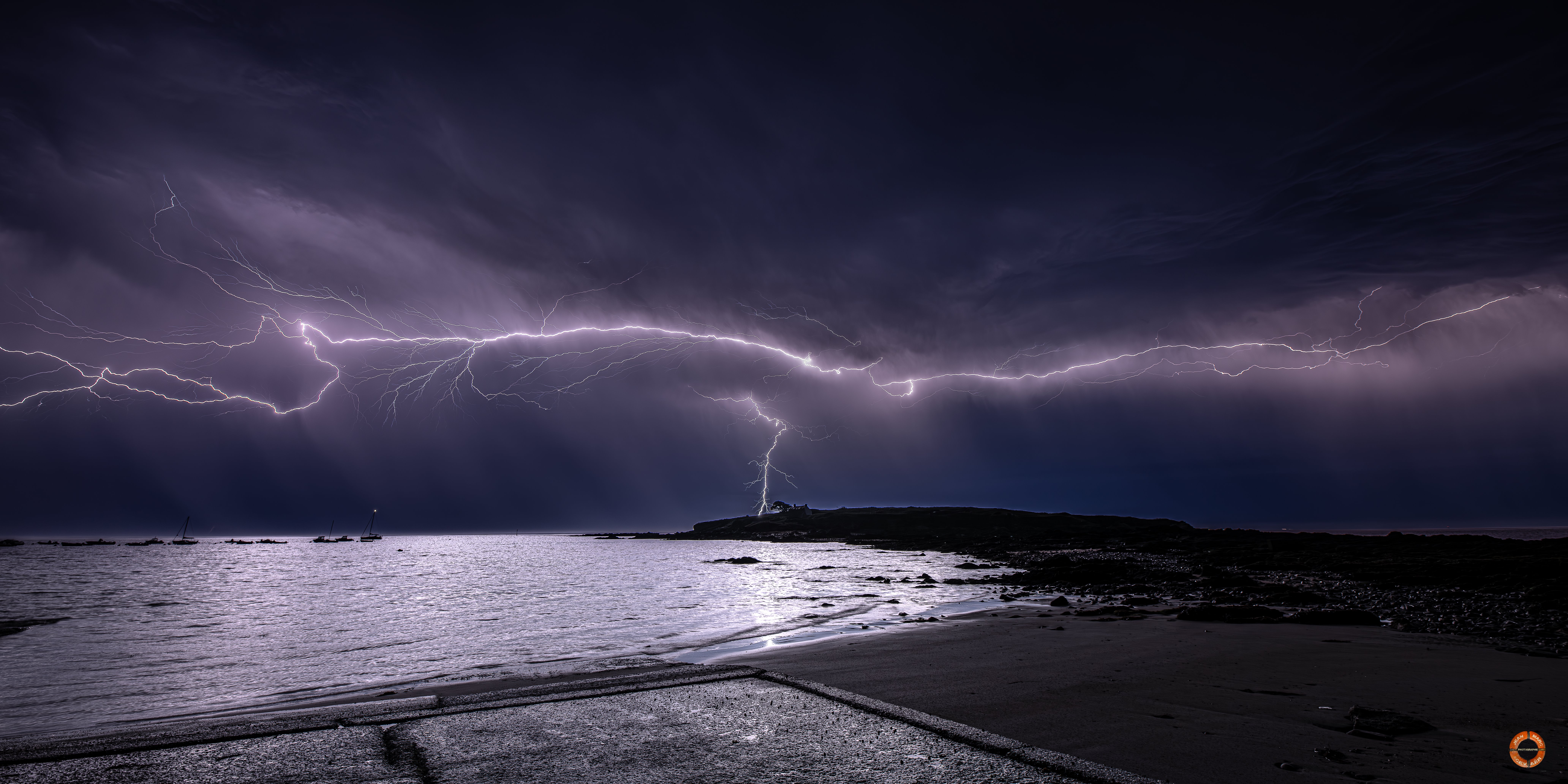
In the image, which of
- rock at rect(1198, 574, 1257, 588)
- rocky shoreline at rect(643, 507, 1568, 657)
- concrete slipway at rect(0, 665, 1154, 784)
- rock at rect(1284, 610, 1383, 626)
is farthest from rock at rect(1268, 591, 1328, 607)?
concrete slipway at rect(0, 665, 1154, 784)

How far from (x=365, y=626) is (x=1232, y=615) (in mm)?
18629

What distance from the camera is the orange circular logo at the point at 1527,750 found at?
3.69 metres

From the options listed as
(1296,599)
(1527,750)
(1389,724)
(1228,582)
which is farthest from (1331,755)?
(1228,582)

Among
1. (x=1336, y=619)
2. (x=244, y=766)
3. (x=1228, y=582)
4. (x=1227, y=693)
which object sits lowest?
(x=1228, y=582)

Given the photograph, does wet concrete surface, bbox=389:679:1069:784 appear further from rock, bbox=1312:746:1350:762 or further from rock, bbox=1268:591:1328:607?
rock, bbox=1268:591:1328:607

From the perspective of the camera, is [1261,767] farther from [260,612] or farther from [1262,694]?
[260,612]

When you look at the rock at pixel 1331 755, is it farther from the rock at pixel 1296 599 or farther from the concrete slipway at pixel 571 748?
the rock at pixel 1296 599

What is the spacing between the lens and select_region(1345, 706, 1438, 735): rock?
4199 millimetres

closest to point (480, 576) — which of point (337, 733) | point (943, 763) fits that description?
point (337, 733)

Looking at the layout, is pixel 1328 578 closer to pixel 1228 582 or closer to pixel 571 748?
pixel 1228 582

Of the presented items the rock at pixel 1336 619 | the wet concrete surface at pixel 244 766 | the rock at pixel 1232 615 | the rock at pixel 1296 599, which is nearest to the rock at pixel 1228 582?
Result: the rock at pixel 1296 599

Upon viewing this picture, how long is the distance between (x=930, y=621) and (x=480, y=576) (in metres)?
30.5

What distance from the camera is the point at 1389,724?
168 inches

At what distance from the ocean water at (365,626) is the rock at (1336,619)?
7039 millimetres
